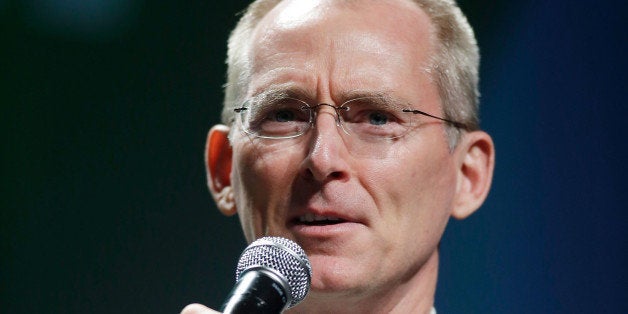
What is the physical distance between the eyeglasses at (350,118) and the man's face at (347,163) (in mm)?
21

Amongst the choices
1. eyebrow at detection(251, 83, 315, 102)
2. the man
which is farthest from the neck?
eyebrow at detection(251, 83, 315, 102)

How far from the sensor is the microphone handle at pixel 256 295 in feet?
4.00

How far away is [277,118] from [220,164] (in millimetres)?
360

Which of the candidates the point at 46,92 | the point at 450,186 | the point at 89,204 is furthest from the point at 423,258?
the point at 46,92

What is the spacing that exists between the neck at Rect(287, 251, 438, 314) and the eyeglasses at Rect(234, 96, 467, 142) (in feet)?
1.22

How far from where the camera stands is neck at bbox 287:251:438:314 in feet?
6.47

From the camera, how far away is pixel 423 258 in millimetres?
2082

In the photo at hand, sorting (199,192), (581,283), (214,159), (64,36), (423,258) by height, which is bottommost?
(581,283)

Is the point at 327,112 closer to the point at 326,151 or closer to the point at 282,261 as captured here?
the point at 326,151

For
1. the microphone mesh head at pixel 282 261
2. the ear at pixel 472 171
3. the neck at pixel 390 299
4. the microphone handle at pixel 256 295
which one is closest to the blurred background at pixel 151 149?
the ear at pixel 472 171

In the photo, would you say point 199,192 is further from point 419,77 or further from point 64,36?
point 419,77

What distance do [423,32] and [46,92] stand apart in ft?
4.92

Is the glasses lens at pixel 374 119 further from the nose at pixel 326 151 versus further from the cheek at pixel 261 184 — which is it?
the cheek at pixel 261 184

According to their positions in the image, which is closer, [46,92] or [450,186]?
[450,186]
